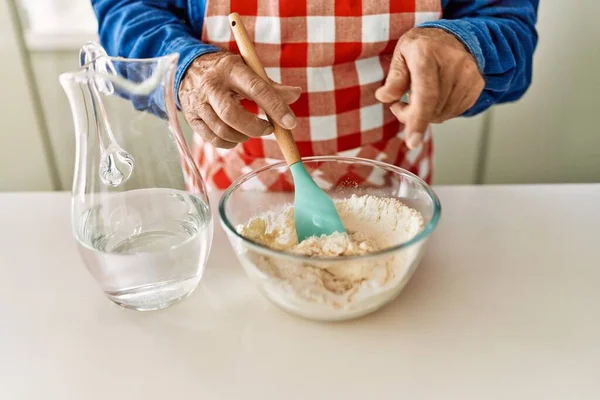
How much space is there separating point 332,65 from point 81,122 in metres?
0.38

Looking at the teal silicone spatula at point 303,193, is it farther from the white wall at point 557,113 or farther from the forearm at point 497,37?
the white wall at point 557,113

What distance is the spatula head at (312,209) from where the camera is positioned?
56 cm

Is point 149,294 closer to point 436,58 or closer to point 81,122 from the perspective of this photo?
point 81,122

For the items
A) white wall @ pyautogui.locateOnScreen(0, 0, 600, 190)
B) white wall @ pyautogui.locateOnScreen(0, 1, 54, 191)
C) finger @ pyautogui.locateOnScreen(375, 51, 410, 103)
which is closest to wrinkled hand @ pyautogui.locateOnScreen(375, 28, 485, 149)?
finger @ pyautogui.locateOnScreen(375, 51, 410, 103)

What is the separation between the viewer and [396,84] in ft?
1.81

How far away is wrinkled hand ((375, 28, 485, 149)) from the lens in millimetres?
538

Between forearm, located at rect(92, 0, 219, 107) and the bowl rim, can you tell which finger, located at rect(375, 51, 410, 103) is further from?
forearm, located at rect(92, 0, 219, 107)

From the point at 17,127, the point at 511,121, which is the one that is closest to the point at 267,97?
the point at 511,121

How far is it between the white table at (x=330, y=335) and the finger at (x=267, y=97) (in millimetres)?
164

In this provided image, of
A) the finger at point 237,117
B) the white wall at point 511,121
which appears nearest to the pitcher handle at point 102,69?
the finger at point 237,117

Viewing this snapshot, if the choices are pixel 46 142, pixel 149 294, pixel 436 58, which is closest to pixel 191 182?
pixel 149 294

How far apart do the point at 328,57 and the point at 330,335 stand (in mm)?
397

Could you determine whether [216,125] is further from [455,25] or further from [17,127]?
[17,127]

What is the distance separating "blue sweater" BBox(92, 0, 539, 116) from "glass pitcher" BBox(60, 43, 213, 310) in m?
0.16
